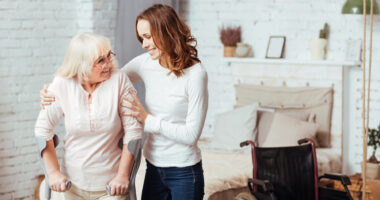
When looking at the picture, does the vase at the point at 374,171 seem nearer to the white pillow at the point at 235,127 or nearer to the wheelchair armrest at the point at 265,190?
the white pillow at the point at 235,127

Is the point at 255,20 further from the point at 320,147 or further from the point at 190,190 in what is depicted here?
the point at 190,190

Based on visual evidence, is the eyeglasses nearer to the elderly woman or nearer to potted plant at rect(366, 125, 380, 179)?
the elderly woman

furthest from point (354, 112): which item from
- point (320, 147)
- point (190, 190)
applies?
point (190, 190)

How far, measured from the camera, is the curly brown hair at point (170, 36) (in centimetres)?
213

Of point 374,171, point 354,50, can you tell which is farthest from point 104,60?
point 354,50

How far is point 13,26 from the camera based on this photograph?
165 inches

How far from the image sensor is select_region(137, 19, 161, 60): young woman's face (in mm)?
2145

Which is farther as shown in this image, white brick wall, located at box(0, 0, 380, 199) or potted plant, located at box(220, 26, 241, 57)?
potted plant, located at box(220, 26, 241, 57)

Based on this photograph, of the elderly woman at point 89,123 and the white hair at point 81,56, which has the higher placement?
the white hair at point 81,56

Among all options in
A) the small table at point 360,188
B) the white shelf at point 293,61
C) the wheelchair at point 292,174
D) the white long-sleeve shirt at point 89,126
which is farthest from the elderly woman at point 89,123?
the white shelf at point 293,61

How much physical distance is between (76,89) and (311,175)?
2085mm

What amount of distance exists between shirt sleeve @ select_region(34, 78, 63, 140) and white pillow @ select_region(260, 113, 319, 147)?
2.71 m

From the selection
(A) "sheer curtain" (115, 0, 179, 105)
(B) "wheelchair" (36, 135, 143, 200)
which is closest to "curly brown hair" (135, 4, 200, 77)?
(B) "wheelchair" (36, 135, 143, 200)

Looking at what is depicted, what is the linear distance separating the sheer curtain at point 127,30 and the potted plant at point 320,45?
148 centimetres
